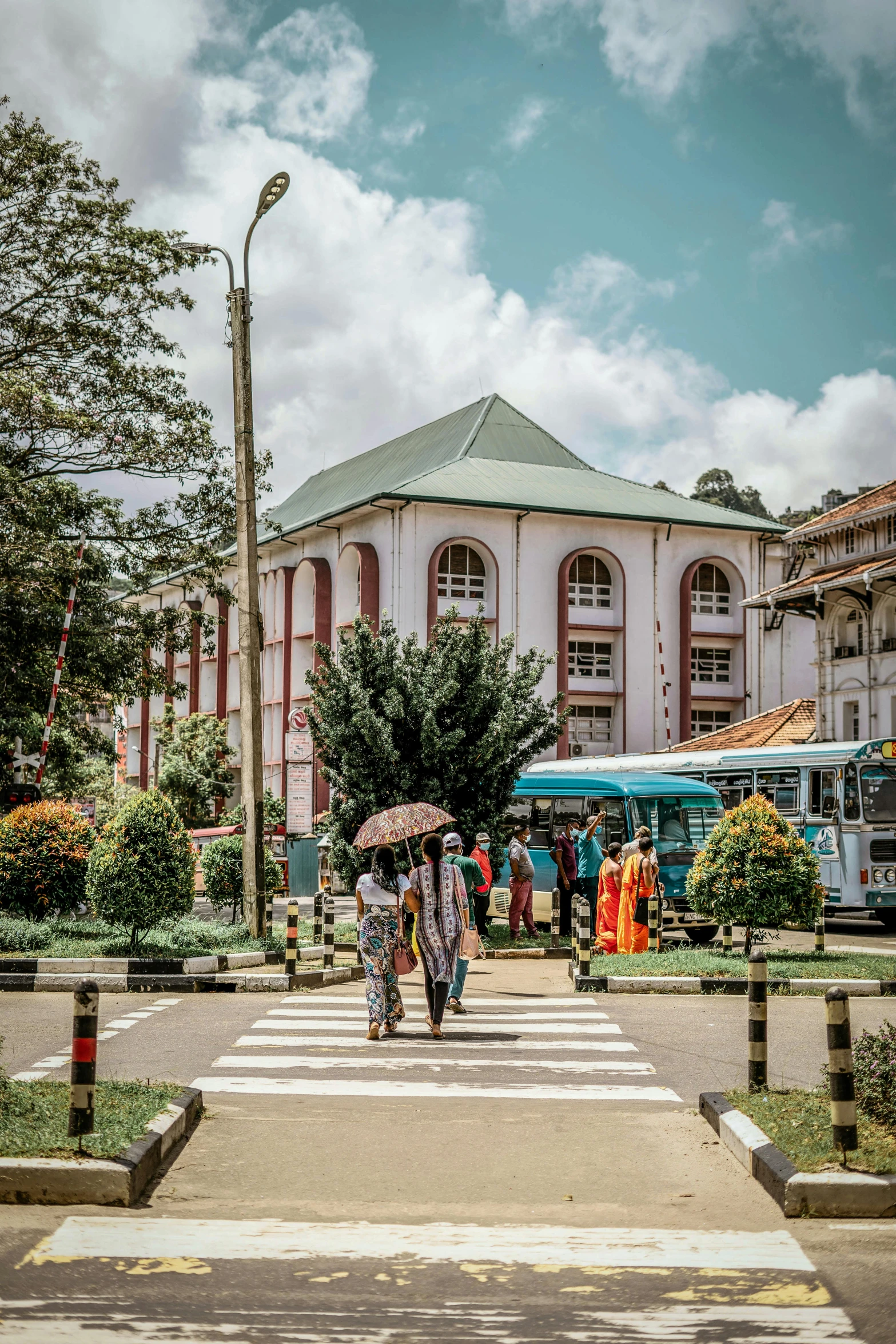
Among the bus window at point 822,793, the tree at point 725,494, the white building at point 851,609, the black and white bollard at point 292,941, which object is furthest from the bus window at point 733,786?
the tree at point 725,494

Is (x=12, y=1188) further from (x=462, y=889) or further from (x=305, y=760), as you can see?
(x=305, y=760)

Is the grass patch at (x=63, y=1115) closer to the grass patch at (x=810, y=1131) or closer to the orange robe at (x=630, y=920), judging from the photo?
the grass patch at (x=810, y=1131)

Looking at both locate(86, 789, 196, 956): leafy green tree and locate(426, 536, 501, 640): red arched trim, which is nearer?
locate(86, 789, 196, 956): leafy green tree

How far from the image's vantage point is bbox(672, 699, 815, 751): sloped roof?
4100cm

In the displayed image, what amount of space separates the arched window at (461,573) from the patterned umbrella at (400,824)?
31.7 metres

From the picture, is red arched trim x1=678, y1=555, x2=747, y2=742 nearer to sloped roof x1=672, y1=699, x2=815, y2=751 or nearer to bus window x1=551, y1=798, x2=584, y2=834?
sloped roof x1=672, y1=699, x2=815, y2=751

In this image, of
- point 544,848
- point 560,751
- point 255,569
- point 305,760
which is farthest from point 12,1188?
point 560,751

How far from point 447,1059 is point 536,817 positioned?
48.3 ft

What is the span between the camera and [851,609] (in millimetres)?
42031

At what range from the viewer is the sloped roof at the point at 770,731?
4100cm

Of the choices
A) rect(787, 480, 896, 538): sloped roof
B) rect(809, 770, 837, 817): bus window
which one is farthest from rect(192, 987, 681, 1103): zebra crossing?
rect(787, 480, 896, 538): sloped roof

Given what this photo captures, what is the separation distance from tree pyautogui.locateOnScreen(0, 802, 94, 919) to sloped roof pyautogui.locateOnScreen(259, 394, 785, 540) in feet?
94.0

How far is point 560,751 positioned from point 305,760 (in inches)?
1073

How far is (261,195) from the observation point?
61.8 ft
